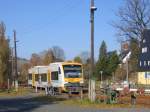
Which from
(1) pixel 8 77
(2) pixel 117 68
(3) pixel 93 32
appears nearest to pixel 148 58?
(2) pixel 117 68

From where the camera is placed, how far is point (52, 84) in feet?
196

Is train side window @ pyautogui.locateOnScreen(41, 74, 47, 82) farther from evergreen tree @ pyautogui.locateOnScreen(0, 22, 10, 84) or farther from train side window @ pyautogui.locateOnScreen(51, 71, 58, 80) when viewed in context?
evergreen tree @ pyautogui.locateOnScreen(0, 22, 10, 84)

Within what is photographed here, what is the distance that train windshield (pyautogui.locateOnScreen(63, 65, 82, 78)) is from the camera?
56003 millimetres

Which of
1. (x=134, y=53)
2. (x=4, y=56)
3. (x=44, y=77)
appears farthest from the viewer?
(x=134, y=53)

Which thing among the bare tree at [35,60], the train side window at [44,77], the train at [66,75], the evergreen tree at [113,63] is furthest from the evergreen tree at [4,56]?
the bare tree at [35,60]

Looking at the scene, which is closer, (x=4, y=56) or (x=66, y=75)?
(x=66, y=75)

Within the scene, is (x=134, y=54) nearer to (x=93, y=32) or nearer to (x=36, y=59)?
(x=36, y=59)

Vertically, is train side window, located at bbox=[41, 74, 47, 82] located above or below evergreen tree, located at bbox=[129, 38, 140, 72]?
below

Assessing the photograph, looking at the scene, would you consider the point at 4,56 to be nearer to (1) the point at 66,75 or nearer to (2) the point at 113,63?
(1) the point at 66,75

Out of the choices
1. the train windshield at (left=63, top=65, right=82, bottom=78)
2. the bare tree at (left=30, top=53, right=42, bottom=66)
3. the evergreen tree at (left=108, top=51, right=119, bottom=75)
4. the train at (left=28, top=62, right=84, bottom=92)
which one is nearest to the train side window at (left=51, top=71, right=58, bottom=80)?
the train at (left=28, top=62, right=84, bottom=92)

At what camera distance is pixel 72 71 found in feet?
185

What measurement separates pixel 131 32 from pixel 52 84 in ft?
110

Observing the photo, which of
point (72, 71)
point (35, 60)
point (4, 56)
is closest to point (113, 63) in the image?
point (35, 60)

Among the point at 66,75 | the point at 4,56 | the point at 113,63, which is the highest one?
the point at 113,63
